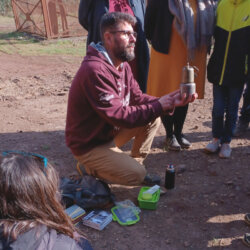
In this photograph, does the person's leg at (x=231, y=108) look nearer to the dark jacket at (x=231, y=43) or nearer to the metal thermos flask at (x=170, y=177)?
the dark jacket at (x=231, y=43)

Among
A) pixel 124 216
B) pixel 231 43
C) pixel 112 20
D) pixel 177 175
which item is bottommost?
pixel 177 175

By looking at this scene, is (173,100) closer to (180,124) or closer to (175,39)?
(175,39)

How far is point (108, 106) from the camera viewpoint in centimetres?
301

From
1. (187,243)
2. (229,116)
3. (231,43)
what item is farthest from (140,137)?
(231,43)

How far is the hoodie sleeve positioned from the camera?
2.98 m

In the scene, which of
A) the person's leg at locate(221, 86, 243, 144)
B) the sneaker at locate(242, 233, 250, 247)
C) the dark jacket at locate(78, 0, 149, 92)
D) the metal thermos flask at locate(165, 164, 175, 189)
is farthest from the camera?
the dark jacket at locate(78, 0, 149, 92)

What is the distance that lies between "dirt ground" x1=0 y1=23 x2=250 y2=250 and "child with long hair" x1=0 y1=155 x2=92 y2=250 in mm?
1350

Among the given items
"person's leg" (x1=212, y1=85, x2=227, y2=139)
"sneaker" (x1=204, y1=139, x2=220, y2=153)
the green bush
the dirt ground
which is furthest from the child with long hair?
the green bush

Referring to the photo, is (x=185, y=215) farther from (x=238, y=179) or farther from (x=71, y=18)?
(x=71, y=18)

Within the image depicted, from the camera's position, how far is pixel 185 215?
3.23 m

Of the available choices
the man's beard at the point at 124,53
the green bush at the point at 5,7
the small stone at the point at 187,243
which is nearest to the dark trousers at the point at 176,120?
the man's beard at the point at 124,53

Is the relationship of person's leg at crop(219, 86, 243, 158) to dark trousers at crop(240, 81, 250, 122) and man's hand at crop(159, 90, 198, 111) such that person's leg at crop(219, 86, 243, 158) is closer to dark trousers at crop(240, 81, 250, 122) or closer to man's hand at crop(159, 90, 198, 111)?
dark trousers at crop(240, 81, 250, 122)

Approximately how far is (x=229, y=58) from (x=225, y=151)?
3.79ft

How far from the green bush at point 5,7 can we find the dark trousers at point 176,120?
17448 mm
